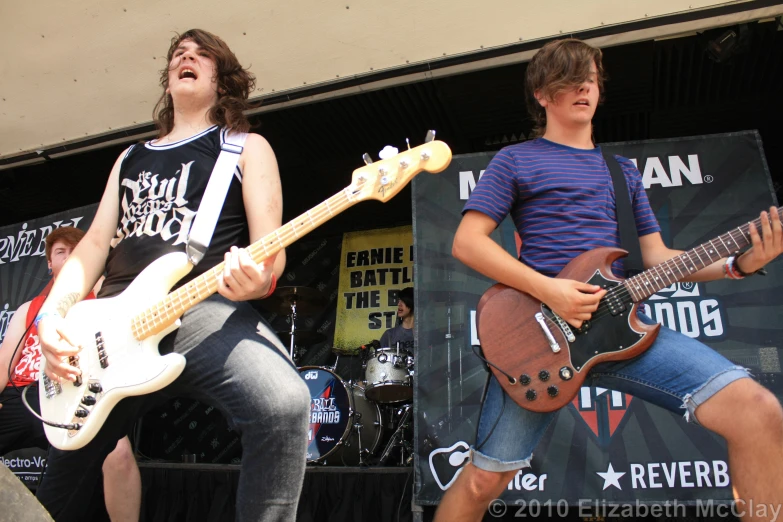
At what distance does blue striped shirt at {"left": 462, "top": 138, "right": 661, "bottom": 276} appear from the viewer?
7.78 feet

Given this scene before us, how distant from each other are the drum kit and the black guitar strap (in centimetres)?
321

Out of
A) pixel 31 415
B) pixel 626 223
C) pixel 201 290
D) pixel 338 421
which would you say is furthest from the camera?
pixel 338 421

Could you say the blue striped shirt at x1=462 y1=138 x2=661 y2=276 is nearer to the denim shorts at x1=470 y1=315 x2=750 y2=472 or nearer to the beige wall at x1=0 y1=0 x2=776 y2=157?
the denim shorts at x1=470 y1=315 x2=750 y2=472

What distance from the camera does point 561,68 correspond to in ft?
8.45

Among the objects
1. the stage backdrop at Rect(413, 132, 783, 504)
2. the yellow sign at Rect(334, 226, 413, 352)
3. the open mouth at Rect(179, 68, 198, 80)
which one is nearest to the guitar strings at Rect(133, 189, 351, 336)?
the open mouth at Rect(179, 68, 198, 80)

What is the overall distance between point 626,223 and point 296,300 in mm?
4127

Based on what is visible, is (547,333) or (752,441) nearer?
(752,441)

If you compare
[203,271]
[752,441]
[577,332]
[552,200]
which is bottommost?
[752,441]

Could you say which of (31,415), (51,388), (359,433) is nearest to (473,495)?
(51,388)

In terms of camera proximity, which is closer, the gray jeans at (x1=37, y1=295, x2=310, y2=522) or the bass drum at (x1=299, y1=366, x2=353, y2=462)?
the gray jeans at (x1=37, y1=295, x2=310, y2=522)

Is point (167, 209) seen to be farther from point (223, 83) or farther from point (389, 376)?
point (389, 376)

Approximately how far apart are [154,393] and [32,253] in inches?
168

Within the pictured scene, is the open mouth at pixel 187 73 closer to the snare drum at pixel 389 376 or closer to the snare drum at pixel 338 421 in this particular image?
the snare drum at pixel 338 421

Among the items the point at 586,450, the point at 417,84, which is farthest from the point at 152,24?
the point at 586,450
